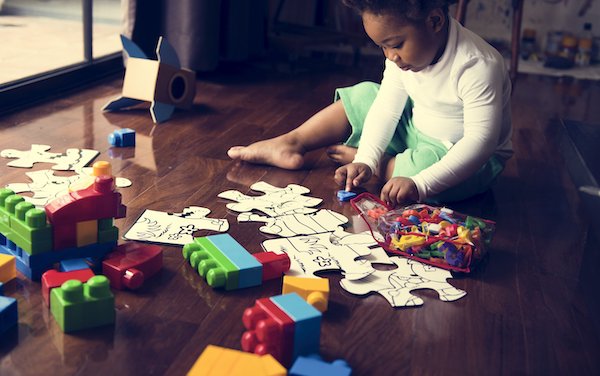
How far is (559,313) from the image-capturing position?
1.08 meters

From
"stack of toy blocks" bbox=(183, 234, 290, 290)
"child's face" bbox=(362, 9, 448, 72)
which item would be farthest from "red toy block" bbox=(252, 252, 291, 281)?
"child's face" bbox=(362, 9, 448, 72)

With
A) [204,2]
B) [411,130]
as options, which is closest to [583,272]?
[411,130]

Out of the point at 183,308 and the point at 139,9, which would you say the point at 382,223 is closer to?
the point at 183,308

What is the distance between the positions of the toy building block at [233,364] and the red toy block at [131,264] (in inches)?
9.2

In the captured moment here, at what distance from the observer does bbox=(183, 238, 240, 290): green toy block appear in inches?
41.5

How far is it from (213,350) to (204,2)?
5.87 ft

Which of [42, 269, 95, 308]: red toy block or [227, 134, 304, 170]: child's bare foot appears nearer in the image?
[42, 269, 95, 308]: red toy block

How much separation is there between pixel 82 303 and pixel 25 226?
0.53 feet

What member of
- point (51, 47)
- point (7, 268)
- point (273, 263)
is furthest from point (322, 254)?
point (51, 47)

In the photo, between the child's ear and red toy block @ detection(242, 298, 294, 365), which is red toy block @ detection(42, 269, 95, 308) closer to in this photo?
red toy block @ detection(242, 298, 294, 365)

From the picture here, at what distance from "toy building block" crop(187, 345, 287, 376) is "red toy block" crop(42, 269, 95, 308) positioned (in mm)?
238

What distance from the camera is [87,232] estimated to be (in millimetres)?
1048

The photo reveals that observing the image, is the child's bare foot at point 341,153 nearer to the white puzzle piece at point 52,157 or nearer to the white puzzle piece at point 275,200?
the white puzzle piece at point 275,200

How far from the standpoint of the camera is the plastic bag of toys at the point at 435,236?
1.18 meters
